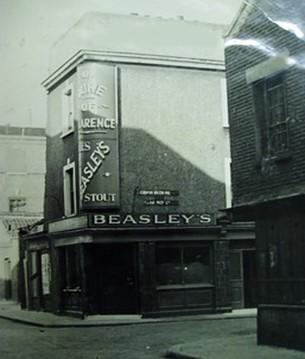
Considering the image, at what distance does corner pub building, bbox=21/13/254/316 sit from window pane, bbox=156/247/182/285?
17mm

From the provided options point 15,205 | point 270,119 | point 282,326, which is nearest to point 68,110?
point 15,205

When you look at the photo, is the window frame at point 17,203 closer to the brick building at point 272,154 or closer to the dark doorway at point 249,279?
the brick building at point 272,154

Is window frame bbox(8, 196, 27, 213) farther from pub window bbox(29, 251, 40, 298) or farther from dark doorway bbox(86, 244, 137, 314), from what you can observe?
pub window bbox(29, 251, 40, 298)

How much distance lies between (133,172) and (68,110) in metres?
1.01

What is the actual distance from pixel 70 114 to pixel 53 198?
96 centimetres

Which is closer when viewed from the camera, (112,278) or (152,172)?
(152,172)

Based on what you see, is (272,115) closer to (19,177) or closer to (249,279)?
(19,177)

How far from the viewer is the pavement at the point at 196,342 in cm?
689

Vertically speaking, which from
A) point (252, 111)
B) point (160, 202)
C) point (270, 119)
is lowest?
point (160, 202)

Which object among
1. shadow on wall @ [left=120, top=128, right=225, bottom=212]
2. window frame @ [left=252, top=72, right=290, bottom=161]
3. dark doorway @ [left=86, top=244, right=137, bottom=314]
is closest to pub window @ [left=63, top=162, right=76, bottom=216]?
shadow on wall @ [left=120, top=128, right=225, bottom=212]

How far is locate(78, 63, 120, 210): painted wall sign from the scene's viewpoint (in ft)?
26.4

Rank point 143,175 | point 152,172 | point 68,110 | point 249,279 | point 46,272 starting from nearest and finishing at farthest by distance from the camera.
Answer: point 68,110 → point 152,172 → point 143,175 → point 46,272 → point 249,279

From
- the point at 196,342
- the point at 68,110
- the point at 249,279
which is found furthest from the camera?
the point at 249,279

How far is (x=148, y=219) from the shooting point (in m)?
10.7
